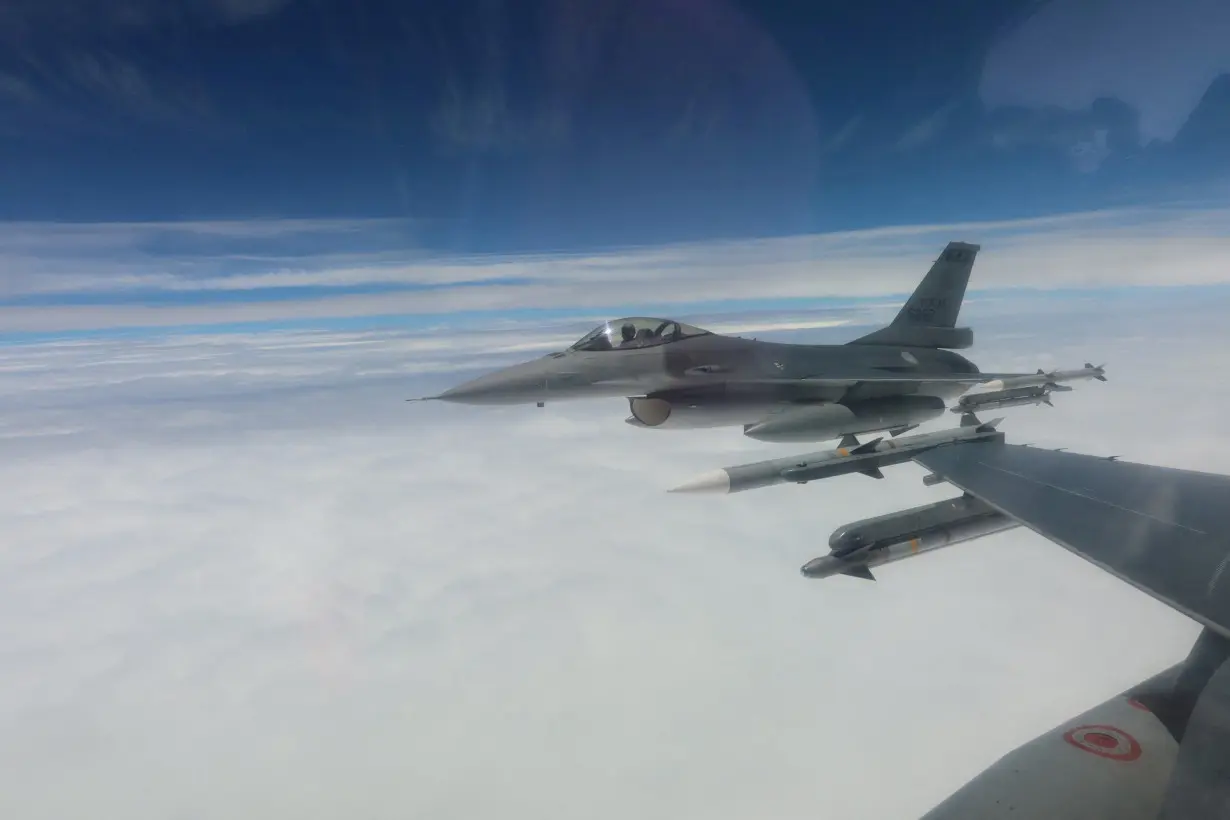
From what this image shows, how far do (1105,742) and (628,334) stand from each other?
8.13 metres

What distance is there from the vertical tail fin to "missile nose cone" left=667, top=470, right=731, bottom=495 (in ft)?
30.2


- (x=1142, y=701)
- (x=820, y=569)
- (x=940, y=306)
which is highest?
(x=940, y=306)

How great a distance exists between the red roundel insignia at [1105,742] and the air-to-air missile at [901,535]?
237cm

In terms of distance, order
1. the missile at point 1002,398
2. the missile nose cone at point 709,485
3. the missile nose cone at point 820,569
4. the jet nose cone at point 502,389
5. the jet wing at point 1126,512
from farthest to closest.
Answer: the missile at point 1002,398 < the jet nose cone at point 502,389 < the missile nose cone at point 709,485 < the missile nose cone at point 820,569 < the jet wing at point 1126,512

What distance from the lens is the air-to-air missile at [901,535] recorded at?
→ 6.27 m

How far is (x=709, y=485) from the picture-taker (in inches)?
284

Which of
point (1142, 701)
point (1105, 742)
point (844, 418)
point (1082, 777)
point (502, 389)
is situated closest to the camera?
point (1082, 777)

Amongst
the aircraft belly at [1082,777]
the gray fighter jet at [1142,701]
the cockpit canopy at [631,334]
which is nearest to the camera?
the gray fighter jet at [1142,701]

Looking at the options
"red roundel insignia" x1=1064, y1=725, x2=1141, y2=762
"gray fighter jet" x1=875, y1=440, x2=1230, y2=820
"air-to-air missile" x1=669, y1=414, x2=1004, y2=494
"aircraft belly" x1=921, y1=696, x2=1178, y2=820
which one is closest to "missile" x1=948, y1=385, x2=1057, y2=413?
"air-to-air missile" x1=669, y1=414, x2=1004, y2=494

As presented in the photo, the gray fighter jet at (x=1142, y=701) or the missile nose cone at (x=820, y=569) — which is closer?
the gray fighter jet at (x=1142, y=701)

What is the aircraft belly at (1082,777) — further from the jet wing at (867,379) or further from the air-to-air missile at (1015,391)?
the air-to-air missile at (1015,391)

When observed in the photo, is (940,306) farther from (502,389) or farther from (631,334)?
(502,389)

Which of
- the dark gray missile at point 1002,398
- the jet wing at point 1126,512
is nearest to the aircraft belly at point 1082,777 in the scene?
the jet wing at point 1126,512

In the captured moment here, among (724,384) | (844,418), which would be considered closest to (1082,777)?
(844,418)
